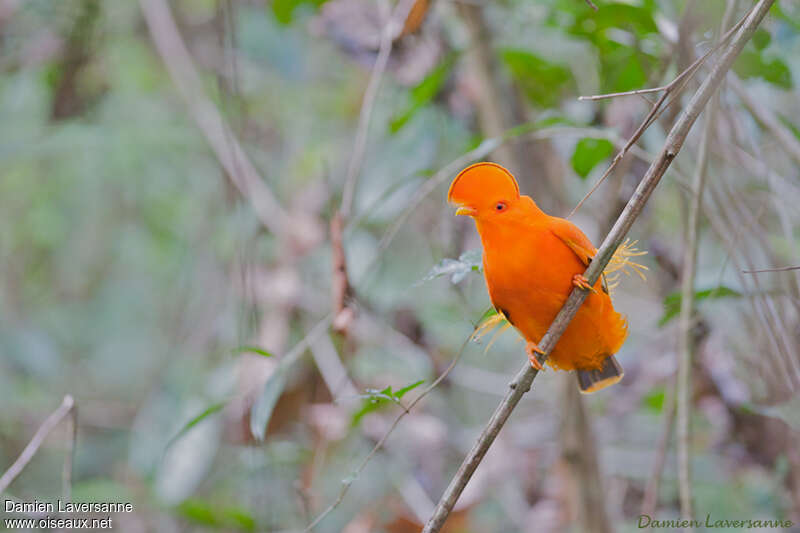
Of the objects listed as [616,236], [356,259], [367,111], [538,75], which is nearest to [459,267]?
[616,236]

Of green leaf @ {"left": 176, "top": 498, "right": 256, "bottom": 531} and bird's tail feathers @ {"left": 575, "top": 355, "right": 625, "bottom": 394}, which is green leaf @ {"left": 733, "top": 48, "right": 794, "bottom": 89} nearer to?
bird's tail feathers @ {"left": 575, "top": 355, "right": 625, "bottom": 394}

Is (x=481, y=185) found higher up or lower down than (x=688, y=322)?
higher up

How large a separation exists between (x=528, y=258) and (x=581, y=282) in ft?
0.35

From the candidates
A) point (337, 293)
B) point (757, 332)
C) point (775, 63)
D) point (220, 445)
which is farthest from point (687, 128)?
point (220, 445)

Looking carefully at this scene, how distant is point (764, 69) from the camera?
201 cm

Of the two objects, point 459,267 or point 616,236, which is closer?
point 616,236

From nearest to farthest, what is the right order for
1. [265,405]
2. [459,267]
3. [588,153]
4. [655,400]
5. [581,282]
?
[581,282], [459,267], [265,405], [588,153], [655,400]

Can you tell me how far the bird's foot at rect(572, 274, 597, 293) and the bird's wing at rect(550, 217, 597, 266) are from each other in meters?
0.04

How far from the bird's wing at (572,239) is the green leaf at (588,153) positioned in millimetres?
760

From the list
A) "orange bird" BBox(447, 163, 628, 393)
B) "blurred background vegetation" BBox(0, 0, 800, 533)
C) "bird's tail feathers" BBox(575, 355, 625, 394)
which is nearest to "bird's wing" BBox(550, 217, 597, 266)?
"orange bird" BBox(447, 163, 628, 393)

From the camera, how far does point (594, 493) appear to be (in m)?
2.27

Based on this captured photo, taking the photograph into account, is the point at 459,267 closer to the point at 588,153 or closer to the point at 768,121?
the point at 588,153

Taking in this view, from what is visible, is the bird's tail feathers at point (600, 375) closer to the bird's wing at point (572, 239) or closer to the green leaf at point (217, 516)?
the bird's wing at point (572, 239)

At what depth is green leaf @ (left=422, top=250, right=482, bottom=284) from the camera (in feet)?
4.66
